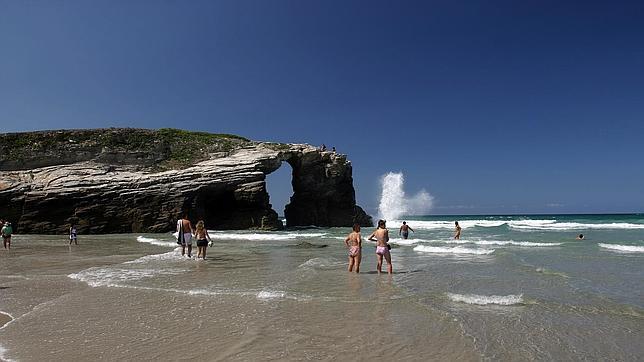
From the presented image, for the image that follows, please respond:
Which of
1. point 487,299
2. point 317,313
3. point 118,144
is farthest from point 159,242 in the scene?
point 487,299

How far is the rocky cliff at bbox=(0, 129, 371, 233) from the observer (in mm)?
34688

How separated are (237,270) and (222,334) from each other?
6943 mm

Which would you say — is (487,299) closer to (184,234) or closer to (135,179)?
(184,234)

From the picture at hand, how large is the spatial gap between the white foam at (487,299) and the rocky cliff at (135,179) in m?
30.1

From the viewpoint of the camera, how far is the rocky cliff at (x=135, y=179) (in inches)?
1366

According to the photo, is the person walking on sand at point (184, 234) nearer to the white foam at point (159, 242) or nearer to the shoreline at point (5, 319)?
the white foam at point (159, 242)

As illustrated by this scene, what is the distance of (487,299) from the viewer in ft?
26.5

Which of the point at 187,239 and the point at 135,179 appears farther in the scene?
the point at 135,179

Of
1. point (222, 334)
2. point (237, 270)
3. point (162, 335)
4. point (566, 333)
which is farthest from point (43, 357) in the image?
point (237, 270)

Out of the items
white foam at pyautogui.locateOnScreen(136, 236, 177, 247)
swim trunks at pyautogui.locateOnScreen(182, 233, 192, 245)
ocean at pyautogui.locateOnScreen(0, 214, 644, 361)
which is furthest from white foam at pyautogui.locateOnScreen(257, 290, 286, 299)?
white foam at pyautogui.locateOnScreen(136, 236, 177, 247)

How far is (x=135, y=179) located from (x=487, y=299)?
35.0 m

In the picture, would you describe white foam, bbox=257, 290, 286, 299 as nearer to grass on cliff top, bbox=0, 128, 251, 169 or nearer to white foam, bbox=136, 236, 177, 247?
white foam, bbox=136, 236, 177, 247

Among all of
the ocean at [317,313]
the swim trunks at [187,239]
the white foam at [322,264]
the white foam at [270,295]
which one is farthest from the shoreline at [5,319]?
the swim trunks at [187,239]

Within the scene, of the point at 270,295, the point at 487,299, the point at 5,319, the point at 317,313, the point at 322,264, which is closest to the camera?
the point at 5,319
